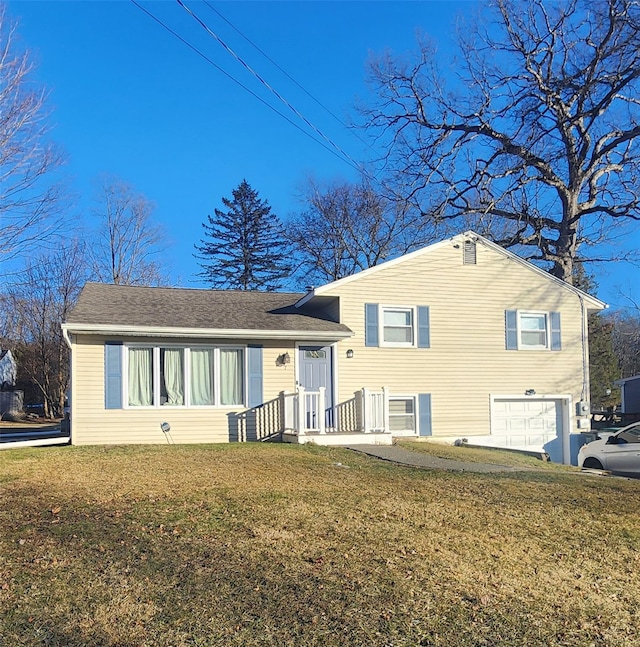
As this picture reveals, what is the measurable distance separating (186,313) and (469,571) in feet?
37.3

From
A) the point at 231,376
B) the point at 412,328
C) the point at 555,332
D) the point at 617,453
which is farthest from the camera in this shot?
the point at 555,332

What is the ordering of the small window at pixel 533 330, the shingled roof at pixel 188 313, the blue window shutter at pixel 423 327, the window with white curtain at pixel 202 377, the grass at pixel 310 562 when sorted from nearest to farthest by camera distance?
the grass at pixel 310 562
the shingled roof at pixel 188 313
the window with white curtain at pixel 202 377
the blue window shutter at pixel 423 327
the small window at pixel 533 330

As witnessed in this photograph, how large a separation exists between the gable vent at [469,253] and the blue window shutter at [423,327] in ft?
6.24

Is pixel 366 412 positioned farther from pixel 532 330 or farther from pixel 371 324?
pixel 532 330

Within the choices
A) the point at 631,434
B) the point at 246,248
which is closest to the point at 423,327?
the point at 631,434

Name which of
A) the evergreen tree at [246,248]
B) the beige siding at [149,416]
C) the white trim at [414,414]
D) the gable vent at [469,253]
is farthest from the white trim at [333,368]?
the evergreen tree at [246,248]

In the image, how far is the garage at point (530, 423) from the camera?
18.6m

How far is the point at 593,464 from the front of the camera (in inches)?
536

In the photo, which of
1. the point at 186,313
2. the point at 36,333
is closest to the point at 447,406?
the point at 186,313

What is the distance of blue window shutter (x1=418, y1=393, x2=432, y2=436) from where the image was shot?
17.5 m

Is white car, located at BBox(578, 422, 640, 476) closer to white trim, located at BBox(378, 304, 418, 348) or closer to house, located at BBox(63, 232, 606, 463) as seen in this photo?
house, located at BBox(63, 232, 606, 463)

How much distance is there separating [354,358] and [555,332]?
6517 mm

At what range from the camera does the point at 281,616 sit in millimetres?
4324

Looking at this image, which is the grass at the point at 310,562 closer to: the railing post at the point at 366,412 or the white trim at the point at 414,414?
the railing post at the point at 366,412
